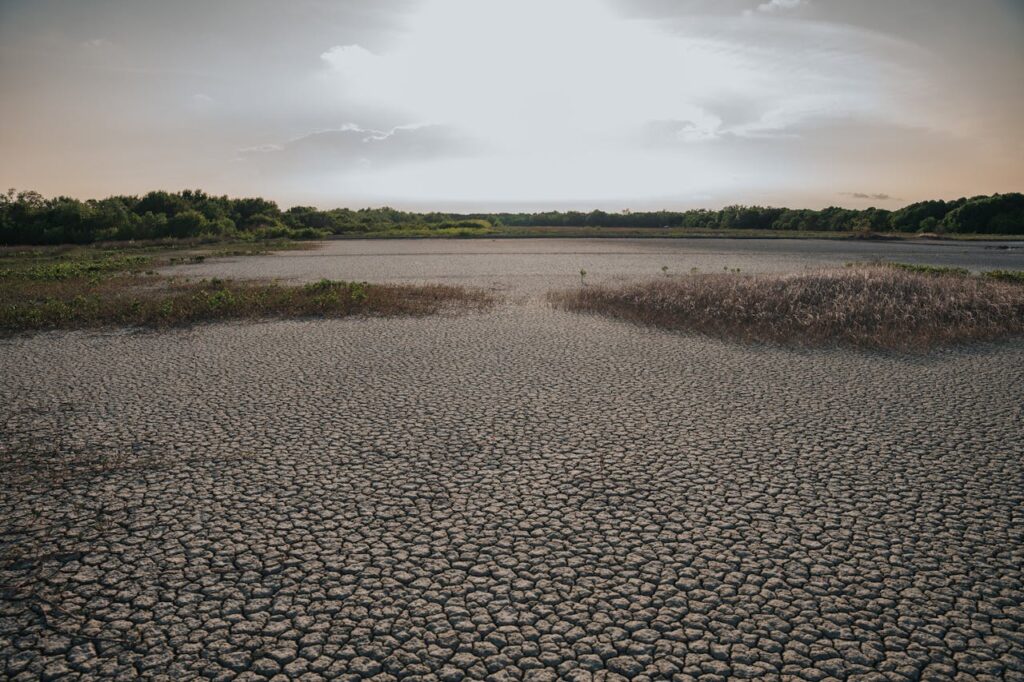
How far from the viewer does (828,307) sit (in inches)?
577

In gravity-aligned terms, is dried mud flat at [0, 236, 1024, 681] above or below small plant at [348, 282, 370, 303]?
below

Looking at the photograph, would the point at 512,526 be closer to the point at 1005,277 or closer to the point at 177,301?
the point at 177,301

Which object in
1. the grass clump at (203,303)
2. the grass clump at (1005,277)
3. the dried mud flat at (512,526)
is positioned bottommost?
the dried mud flat at (512,526)

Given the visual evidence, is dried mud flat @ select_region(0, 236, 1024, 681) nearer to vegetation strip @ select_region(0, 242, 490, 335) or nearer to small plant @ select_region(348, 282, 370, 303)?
vegetation strip @ select_region(0, 242, 490, 335)

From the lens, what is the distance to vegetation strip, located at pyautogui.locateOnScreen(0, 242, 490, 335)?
14.6m

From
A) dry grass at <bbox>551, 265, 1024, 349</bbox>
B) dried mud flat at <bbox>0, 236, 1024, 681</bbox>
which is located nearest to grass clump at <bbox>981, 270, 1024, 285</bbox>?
dry grass at <bbox>551, 265, 1024, 349</bbox>

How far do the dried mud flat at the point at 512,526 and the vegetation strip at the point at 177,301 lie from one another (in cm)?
546

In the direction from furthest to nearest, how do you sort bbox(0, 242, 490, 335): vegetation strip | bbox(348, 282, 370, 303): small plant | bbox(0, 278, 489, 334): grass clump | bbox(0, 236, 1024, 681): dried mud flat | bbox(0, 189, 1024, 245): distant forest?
bbox(0, 189, 1024, 245): distant forest, bbox(348, 282, 370, 303): small plant, bbox(0, 242, 490, 335): vegetation strip, bbox(0, 278, 489, 334): grass clump, bbox(0, 236, 1024, 681): dried mud flat

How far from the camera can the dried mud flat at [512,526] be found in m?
3.62

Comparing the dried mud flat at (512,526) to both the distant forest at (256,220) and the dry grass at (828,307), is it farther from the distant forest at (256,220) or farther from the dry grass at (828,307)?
the distant forest at (256,220)

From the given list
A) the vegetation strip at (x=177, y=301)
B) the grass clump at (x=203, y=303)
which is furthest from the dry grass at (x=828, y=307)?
the vegetation strip at (x=177, y=301)

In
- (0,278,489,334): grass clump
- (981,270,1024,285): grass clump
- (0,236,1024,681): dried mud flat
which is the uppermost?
(981,270,1024,285): grass clump

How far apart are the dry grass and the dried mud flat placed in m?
3.39

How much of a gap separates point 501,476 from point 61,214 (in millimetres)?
68061
